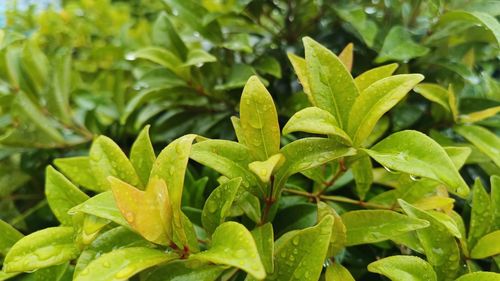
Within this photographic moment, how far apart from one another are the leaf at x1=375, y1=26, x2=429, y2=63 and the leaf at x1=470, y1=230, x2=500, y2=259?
388mm

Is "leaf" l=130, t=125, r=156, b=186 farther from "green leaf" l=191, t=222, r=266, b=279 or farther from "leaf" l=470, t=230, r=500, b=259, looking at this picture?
"leaf" l=470, t=230, r=500, b=259

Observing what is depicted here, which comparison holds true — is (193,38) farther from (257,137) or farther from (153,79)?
(257,137)

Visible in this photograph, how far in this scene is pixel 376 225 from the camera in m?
0.73

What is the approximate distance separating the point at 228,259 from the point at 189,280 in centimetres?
12

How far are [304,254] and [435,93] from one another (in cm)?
51

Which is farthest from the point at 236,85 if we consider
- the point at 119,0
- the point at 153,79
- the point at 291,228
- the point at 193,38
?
the point at 119,0

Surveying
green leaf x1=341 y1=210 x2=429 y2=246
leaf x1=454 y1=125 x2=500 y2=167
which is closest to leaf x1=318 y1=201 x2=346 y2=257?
green leaf x1=341 y1=210 x2=429 y2=246

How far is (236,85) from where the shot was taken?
1053 mm

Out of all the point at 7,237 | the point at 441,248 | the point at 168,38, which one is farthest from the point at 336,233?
the point at 168,38

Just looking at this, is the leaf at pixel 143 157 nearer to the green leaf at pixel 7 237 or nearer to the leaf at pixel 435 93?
the green leaf at pixel 7 237

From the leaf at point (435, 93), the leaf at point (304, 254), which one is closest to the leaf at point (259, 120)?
the leaf at point (304, 254)

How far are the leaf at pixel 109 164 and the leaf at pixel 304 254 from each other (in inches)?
9.4

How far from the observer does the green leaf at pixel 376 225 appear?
696 mm

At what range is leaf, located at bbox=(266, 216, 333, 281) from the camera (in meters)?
0.63
